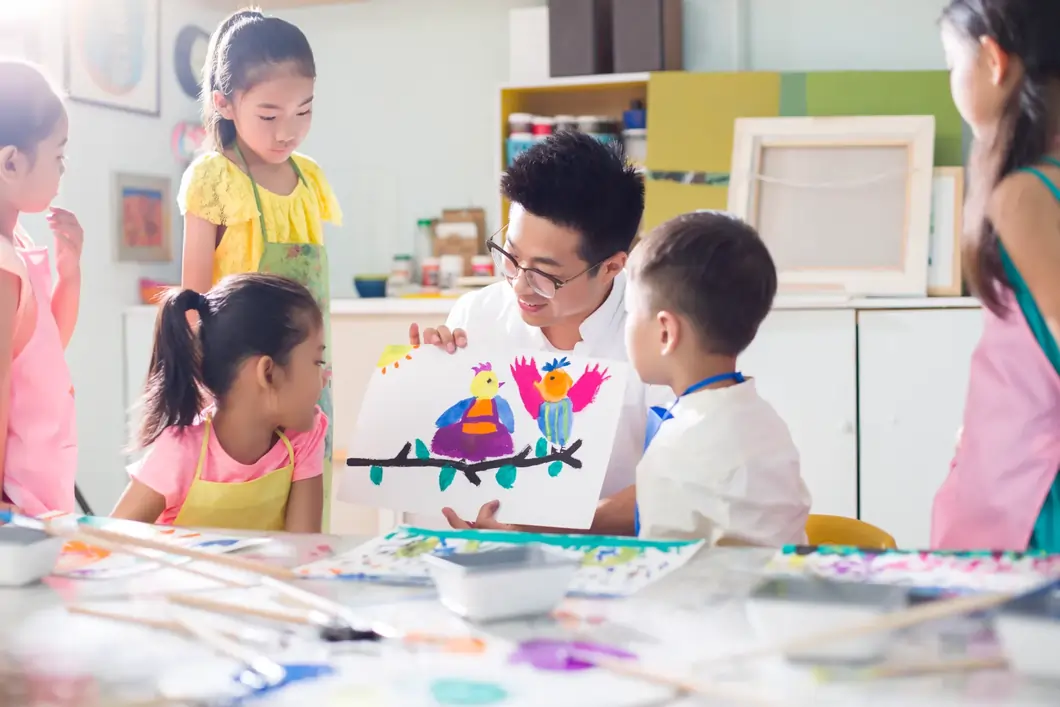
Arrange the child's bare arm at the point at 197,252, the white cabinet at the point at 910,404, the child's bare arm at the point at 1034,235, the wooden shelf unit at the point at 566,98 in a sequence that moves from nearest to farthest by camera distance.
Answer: the child's bare arm at the point at 1034,235 < the child's bare arm at the point at 197,252 < the white cabinet at the point at 910,404 < the wooden shelf unit at the point at 566,98

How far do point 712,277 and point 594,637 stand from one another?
573 millimetres

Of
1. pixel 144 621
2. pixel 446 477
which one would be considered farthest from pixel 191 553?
pixel 446 477

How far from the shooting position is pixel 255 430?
137 centimetres

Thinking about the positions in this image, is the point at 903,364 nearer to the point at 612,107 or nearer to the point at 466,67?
the point at 612,107

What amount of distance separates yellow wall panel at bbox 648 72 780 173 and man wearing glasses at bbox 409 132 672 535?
134 centimetres

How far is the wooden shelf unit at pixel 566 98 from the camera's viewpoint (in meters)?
2.93

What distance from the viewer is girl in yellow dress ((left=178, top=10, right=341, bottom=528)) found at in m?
1.57

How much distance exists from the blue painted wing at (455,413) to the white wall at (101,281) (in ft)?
6.19

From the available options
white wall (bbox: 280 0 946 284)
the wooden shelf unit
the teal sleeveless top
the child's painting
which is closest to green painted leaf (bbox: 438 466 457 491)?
the child's painting

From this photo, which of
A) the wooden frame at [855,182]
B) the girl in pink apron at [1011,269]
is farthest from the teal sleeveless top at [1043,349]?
the wooden frame at [855,182]

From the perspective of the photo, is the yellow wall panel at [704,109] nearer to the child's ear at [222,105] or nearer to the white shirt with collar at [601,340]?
the white shirt with collar at [601,340]

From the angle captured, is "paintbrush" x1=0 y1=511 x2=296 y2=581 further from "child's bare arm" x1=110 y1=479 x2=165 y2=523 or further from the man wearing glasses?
the man wearing glasses

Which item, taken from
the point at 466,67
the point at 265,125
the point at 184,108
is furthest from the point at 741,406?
the point at 184,108

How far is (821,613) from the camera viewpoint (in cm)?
67
